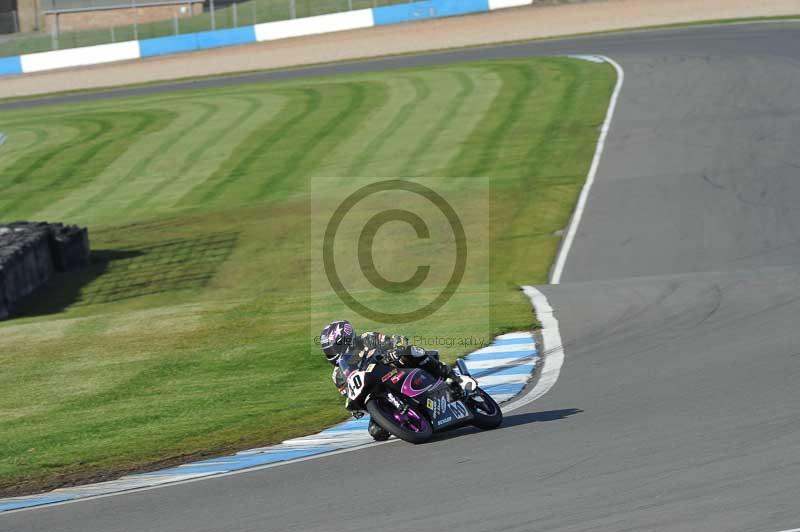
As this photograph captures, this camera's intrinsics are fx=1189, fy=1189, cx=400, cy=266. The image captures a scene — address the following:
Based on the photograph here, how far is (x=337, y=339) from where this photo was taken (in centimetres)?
1030

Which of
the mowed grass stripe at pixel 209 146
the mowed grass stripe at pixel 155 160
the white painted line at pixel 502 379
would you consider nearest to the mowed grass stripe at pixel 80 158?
the mowed grass stripe at pixel 155 160

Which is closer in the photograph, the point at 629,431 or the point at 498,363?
the point at 629,431

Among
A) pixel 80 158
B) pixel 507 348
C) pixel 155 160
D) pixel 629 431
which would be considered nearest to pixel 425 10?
pixel 80 158

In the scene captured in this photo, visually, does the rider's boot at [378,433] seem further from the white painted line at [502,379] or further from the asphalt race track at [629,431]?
the white painted line at [502,379]

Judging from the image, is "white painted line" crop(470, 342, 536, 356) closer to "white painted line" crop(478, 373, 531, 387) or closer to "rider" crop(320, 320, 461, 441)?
"white painted line" crop(478, 373, 531, 387)

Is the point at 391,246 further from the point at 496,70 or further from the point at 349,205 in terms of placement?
the point at 496,70

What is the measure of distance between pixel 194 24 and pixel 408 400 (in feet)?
164

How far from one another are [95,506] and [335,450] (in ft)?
7.08

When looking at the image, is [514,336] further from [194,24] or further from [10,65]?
[10,65]

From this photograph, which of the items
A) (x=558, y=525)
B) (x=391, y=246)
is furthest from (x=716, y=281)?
(x=558, y=525)

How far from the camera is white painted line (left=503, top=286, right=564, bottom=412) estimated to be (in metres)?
12.1

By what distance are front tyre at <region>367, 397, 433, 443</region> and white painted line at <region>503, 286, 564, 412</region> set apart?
1537 millimetres

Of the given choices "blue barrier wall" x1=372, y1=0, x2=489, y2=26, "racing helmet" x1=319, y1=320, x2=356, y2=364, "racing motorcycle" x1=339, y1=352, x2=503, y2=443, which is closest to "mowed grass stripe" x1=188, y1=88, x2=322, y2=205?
"blue barrier wall" x1=372, y1=0, x2=489, y2=26

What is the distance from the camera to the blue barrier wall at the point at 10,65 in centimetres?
5788
